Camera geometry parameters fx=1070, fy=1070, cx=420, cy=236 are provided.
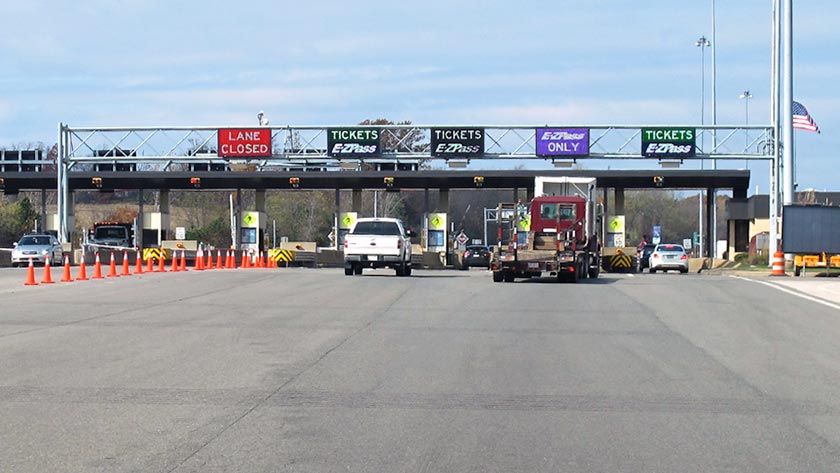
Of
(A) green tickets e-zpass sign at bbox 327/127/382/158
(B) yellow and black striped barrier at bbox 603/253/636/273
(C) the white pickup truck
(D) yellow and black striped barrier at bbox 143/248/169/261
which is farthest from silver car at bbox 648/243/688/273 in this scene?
(D) yellow and black striped barrier at bbox 143/248/169/261

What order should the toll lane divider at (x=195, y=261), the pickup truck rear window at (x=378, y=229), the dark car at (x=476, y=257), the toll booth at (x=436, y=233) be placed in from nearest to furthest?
1. the toll lane divider at (x=195, y=261)
2. the pickup truck rear window at (x=378, y=229)
3. the toll booth at (x=436, y=233)
4. the dark car at (x=476, y=257)

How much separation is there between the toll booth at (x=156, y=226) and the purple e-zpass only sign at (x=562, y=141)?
21492 mm

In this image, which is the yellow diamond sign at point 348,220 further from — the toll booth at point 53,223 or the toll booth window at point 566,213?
the toll booth window at point 566,213

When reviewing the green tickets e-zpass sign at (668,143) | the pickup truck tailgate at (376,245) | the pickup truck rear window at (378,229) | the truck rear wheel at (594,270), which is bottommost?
the truck rear wheel at (594,270)

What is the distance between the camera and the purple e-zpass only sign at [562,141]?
51.2m

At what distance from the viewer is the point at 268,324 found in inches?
702

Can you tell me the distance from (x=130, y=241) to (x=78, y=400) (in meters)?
44.5

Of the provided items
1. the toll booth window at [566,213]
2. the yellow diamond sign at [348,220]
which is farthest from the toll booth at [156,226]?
the toll booth window at [566,213]

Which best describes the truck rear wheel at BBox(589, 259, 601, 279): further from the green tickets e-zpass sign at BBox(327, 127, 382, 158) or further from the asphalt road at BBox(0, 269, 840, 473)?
the green tickets e-zpass sign at BBox(327, 127, 382, 158)

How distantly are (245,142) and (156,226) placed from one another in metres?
8.79

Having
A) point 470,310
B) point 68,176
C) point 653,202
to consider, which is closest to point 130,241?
point 68,176

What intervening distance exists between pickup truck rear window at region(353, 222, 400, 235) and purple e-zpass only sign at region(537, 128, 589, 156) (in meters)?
17.8

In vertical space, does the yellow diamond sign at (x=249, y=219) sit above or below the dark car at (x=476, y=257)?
above

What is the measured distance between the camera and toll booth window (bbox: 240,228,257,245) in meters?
59.1
